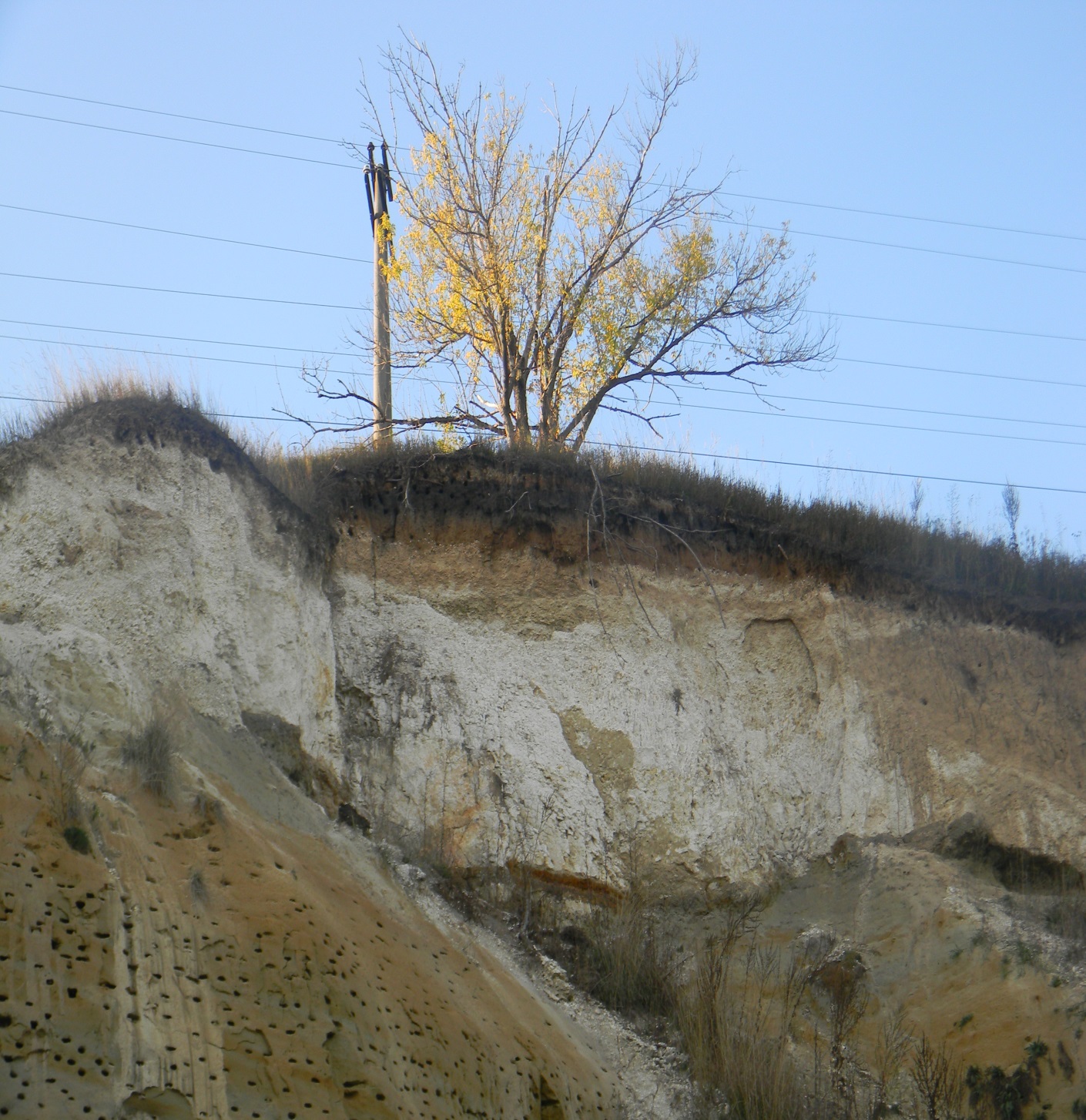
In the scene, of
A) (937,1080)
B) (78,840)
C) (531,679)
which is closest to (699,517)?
(531,679)

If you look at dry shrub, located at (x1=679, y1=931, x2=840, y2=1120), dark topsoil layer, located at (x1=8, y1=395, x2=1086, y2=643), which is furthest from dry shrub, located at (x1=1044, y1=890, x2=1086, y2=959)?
dark topsoil layer, located at (x1=8, y1=395, x2=1086, y2=643)

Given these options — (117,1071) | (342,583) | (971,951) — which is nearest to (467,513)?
(342,583)

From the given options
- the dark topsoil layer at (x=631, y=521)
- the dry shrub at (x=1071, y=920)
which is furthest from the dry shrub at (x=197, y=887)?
the dry shrub at (x=1071, y=920)

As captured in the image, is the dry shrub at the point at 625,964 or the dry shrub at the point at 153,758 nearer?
the dry shrub at the point at 153,758

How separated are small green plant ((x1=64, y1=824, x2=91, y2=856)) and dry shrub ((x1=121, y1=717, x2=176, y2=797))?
860 millimetres

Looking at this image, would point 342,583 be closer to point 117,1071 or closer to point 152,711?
point 152,711

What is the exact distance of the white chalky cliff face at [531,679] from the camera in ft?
28.9

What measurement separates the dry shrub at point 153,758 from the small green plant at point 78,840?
0.86 meters

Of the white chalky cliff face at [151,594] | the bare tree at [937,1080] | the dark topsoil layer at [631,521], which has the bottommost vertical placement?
the bare tree at [937,1080]

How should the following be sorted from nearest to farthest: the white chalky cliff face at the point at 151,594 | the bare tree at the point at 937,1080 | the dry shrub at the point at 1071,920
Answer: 1. the white chalky cliff face at the point at 151,594
2. the bare tree at the point at 937,1080
3. the dry shrub at the point at 1071,920

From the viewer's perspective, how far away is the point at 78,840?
6441 mm

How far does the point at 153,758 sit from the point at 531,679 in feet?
14.8

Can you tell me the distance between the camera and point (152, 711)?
8.09 m

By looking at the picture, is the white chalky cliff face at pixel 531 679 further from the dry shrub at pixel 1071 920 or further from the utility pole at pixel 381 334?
the utility pole at pixel 381 334
